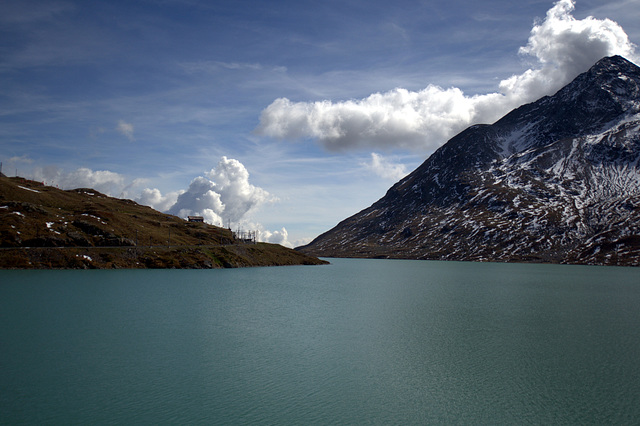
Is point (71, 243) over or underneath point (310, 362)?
over

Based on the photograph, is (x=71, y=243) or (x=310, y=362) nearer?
(x=310, y=362)

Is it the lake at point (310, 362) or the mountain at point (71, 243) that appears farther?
the mountain at point (71, 243)

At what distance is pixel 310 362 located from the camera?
1847 inches

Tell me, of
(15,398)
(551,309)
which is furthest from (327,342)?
(551,309)

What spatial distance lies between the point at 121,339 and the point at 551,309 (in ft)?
261

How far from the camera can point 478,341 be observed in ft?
188

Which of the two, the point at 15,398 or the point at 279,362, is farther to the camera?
the point at 279,362

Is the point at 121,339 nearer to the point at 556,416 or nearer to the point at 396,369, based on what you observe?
the point at 396,369

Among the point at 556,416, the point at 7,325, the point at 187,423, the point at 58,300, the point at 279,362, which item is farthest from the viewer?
the point at 58,300

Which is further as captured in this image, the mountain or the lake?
the mountain

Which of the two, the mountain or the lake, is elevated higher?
the mountain

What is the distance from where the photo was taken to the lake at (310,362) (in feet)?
109

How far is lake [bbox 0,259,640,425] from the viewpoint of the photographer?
3338cm

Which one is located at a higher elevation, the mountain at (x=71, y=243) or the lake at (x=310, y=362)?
the mountain at (x=71, y=243)
